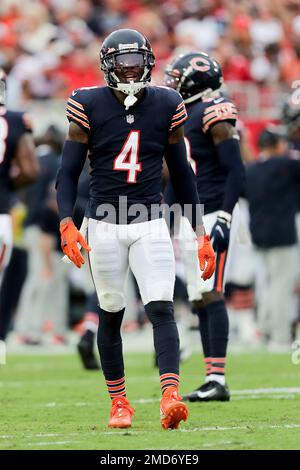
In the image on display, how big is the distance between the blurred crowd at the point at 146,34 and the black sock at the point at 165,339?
29.0 feet

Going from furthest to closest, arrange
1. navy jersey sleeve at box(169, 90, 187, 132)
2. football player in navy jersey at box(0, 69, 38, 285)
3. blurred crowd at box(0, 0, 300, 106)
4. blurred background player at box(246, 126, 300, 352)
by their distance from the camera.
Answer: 1. blurred crowd at box(0, 0, 300, 106)
2. blurred background player at box(246, 126, 300, 352)
3. football player in navy jersey at box(0, 69, 38, 285)
4. navy jersey sleeve at box(169, 90, 187, 132)

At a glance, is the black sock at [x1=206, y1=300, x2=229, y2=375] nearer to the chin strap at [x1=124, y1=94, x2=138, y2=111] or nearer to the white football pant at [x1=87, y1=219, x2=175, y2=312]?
the white football pant at [x1=87, y1=219, x2=175, y2=312]

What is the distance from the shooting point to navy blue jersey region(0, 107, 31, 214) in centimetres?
796

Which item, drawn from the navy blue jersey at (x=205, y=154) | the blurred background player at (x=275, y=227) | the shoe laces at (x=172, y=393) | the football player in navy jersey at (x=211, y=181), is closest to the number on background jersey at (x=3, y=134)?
the football player in navy jersey at (x=211, y=181)

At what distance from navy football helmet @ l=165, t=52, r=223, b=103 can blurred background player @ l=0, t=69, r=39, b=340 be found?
3.88ft

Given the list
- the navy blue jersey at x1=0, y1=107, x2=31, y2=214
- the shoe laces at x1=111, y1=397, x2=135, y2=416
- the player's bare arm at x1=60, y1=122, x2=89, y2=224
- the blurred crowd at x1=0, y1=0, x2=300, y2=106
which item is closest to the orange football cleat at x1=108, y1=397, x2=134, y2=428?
the shoe laces at x1=111, y1=397, x2=135, y2=416

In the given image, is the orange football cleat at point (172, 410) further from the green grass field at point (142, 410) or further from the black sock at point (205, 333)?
the black sock at point (205, 333)

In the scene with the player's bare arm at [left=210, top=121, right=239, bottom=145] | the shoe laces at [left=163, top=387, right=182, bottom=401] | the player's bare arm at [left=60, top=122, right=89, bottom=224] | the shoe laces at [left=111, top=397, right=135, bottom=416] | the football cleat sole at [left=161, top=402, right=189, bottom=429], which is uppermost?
the player's bare arm at [left=210, top=121, right=239, bottom=145]

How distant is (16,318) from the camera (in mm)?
13805

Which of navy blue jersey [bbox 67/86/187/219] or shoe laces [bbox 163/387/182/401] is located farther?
navy blue jersey [bbox 67/86/187/219]

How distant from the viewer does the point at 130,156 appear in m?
5.73

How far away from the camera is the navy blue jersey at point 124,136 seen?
5.70 metres

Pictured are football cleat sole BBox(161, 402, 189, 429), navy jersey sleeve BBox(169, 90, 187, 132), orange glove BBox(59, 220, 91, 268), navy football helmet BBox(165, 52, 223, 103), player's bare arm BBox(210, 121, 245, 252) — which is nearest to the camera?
football cleat sole BBox(161, 402, 189, 429)
